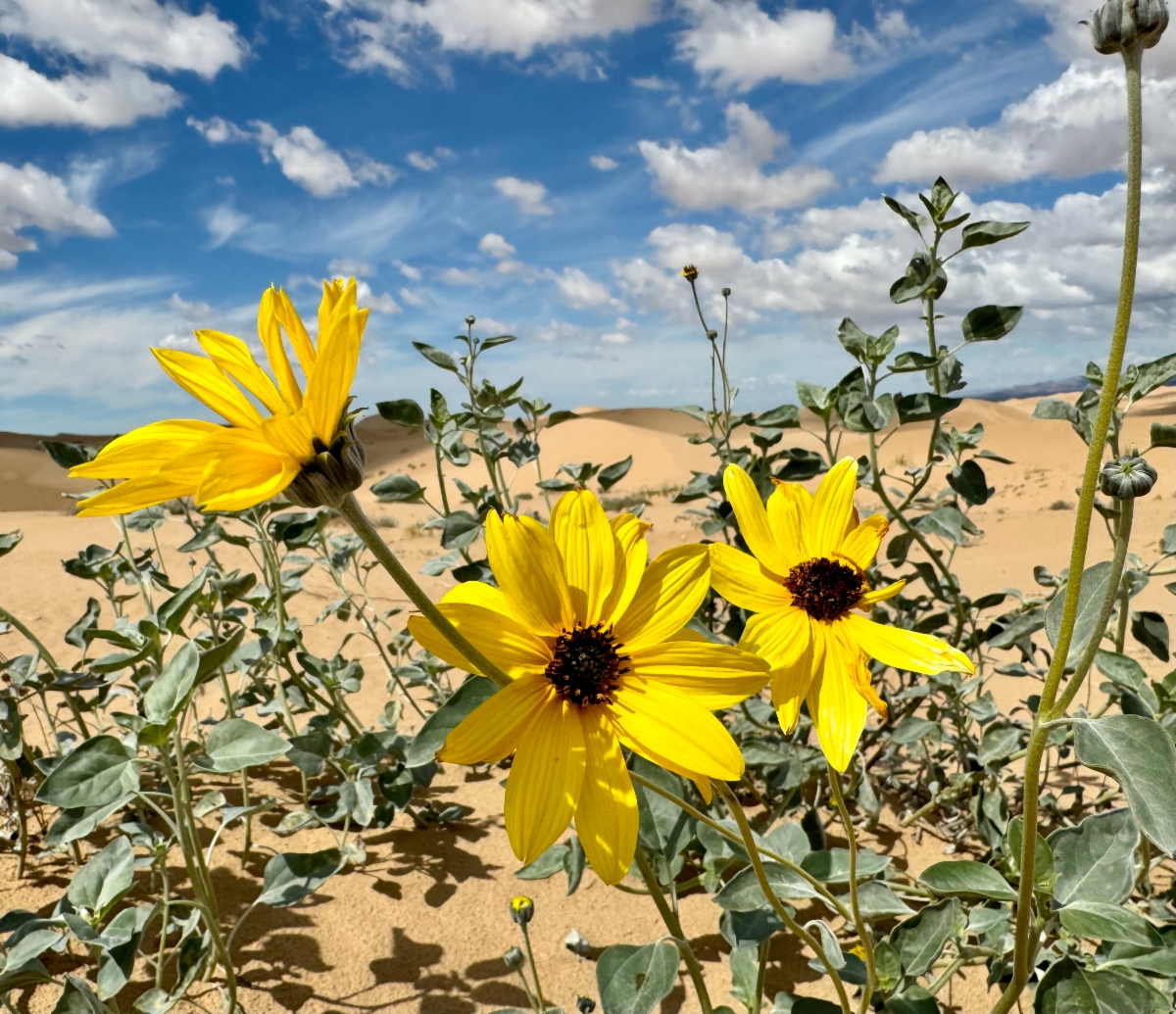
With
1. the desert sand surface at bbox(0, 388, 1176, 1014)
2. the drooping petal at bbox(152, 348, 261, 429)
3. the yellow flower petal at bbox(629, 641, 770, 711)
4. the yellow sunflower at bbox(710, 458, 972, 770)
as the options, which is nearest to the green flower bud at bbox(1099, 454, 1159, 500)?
the desert sand surface at bbox(0, 388, 1176, 1014)

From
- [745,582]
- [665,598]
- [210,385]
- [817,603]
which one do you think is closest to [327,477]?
[210,385]

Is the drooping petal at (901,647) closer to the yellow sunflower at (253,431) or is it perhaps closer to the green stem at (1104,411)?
the green stem at (1104,411)

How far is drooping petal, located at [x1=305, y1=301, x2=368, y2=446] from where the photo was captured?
0.76m

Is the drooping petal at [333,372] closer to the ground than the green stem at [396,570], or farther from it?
farther from it

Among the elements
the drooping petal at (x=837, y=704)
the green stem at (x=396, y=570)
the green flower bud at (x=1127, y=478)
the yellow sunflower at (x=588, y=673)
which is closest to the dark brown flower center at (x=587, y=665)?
the yellow sunflower at (x=588, y=673)

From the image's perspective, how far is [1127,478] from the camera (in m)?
1.02

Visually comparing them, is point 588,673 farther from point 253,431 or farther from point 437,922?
point 437,922

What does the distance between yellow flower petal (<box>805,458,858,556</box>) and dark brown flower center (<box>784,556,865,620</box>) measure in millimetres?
30

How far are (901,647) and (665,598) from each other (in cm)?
42

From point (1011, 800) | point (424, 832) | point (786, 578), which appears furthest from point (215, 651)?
point (1011, 800)

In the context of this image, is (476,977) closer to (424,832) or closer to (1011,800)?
(424,832)

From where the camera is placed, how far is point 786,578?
4.14 feet

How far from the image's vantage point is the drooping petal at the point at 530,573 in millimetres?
947

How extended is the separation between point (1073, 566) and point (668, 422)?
37571 mm
